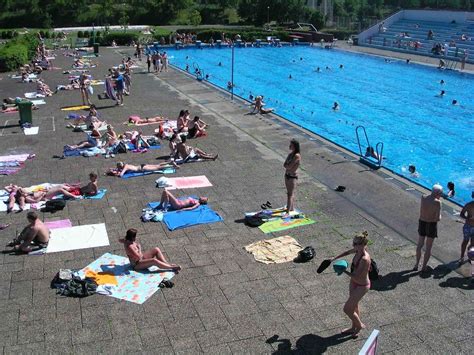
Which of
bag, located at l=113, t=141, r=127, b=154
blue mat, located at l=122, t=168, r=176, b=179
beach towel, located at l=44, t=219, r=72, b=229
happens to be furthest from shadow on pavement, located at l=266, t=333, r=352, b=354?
bag, located at l=113, t=141, r=127, b=154

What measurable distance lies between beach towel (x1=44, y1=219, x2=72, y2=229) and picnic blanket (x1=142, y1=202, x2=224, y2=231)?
1.66 metres

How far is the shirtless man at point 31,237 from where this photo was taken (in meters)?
9.92

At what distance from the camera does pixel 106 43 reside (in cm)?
5141

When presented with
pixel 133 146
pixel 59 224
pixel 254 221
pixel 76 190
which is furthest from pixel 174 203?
pixel 133 146

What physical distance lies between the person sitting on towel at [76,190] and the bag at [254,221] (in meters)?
4.10

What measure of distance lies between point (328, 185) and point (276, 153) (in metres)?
3.20

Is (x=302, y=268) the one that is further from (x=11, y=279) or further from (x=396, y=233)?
(x=11, y=279)

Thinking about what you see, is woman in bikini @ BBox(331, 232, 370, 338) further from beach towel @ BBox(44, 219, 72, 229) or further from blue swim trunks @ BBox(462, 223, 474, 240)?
beach towel @ BBox(44, 219, 72, 229)

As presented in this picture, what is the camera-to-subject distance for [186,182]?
46.4ft

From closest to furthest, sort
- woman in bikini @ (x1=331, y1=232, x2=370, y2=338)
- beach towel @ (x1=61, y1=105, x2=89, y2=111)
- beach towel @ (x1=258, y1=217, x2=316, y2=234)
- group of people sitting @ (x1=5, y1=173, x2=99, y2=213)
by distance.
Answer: woman in bikini @ (x1=331, y1=232, x2=370, y2=338) < beach towel @ (x1=258, y1=217, x2=316, y2=234) < group of people sitting @ (x1=5, y1=173, x2=99, y2=213) < beach towel @ (x1=61, y1=105, x2=89, y2=111)

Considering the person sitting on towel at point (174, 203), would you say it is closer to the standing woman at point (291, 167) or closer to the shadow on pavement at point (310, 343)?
the standing woman at point (291, 167)

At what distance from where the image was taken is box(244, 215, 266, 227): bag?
37.4 ft

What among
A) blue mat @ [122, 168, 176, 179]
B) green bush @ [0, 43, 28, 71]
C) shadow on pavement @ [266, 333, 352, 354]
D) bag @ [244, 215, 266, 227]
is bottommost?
shadow on pavement @ [266, 333, 352, 354]

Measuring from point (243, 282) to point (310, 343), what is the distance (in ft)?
6.43
